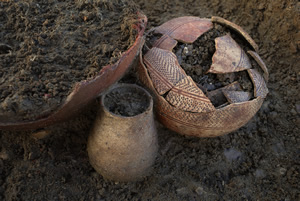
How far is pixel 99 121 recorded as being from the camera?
2.22 metres

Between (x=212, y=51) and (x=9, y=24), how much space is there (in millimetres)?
1656

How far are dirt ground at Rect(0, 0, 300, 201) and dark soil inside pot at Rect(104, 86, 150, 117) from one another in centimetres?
20

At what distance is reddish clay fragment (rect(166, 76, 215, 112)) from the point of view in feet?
7.22

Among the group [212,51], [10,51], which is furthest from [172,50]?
[10,51]

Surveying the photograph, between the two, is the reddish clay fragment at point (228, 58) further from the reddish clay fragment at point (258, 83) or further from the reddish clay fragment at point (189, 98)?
the reddish clay fragment at point (189, 98)

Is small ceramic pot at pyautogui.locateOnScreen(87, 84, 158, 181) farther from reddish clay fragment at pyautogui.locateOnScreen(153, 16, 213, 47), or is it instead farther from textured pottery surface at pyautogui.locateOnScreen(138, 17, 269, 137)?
reddish clay fragment at pyautogui.locateOnScreen(153, 16, 213, 47)

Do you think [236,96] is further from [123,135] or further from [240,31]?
[123,135]

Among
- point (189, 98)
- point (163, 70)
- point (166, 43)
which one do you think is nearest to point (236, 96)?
point (189, 98)

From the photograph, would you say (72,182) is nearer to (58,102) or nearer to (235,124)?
(58,102)

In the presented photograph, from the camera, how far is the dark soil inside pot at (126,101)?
2.15 m

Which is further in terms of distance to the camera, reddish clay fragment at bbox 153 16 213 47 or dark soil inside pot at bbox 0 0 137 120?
reddish clay fragment at bbox 153 16 213 47

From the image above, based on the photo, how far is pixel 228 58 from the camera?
2375mm

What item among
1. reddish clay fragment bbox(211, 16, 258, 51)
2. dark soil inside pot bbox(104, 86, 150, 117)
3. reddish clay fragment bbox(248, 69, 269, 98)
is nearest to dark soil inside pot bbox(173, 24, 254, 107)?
reddish clay fragment bbox(248, 69, 269, 98)

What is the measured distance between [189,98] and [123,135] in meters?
0.57
